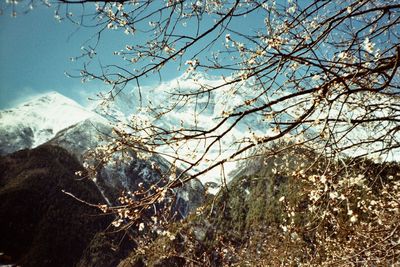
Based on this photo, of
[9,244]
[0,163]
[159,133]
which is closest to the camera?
[159,133]

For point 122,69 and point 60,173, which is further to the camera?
point 60,173

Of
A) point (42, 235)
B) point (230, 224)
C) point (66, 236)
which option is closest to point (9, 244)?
point (42, 235)

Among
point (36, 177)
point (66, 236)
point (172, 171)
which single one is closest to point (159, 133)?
point (172, 171)

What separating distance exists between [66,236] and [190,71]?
456ft

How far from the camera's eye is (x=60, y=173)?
147 m

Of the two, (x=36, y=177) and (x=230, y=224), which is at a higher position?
(x=36, y=177)

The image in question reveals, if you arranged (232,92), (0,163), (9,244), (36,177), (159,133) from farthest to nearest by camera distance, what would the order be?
1. (0,163)
2. (36,177)
3. (9,244)
4. (232,92)
5. (159,133)

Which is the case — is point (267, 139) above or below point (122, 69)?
below

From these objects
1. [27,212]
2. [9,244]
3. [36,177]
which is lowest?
[9,244]

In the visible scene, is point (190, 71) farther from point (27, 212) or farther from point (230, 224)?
point (27, 212)

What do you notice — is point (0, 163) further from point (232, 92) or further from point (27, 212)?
point (232, 92)

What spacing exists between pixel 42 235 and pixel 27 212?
35.2 ft

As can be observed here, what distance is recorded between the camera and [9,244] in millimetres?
121438

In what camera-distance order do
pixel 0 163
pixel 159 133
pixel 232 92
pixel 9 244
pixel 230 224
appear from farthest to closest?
1. pixel 0 163
2. pixel 9 244
3. pixel 230 224
4. pixel 232 92
5. pixel 159 133
